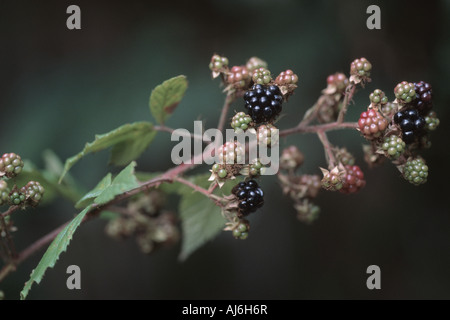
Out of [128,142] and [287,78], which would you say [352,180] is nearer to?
[287,78]

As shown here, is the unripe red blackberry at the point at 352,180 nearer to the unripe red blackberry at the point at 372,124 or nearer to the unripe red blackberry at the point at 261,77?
the unripe red blackberry at the point at 372,124

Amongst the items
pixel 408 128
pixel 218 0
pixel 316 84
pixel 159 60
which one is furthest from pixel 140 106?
pixel 408 128

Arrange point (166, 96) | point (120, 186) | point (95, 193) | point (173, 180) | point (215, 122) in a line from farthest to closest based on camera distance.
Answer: point (215, 122)
point (166, 96)
point (173, 180)
point (95, 193)
point (120, 186)

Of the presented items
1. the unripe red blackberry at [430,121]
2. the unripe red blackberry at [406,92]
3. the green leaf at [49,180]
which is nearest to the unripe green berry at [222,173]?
the unripe red blackberry at [406,92]

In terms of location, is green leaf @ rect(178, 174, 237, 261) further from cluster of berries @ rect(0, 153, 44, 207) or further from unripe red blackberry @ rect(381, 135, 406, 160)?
unripe red blackberry @ rect(381, 135, 406, 160)

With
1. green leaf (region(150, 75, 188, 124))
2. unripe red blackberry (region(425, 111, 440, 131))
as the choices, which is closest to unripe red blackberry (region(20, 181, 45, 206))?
green leaf (region(150, 75, 188, 124))

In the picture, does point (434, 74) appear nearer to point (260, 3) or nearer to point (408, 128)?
point (408, 128)

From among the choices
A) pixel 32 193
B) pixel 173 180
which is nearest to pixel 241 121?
pixel 173 180
